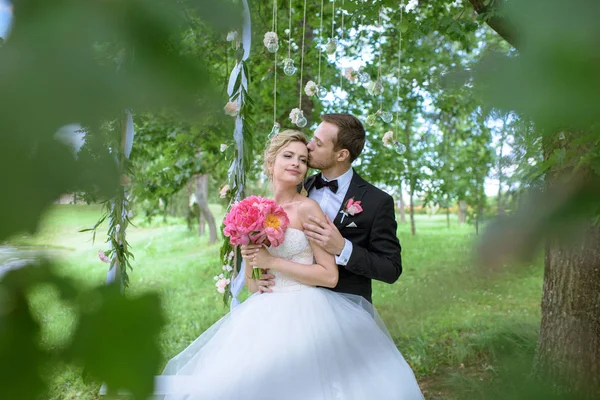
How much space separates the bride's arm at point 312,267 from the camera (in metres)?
1.89

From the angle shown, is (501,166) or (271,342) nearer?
(501,166)

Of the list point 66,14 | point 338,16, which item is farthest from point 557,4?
point 338,16

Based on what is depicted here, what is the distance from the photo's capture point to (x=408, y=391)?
1805 mm

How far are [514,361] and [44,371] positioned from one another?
0.21 metres

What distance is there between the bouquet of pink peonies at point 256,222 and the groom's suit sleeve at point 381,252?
0.27 m

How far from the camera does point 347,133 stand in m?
2.05

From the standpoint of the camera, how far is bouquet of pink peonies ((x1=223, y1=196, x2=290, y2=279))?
1773 mm

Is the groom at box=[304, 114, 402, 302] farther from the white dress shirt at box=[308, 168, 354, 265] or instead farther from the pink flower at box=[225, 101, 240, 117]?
the pink flower at box=[225, 101, 240, 117]

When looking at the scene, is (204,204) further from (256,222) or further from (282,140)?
(256,222)

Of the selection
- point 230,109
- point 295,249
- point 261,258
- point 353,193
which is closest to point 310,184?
point 353,193

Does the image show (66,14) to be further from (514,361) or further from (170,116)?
(514,361)

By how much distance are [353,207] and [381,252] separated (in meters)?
0.20

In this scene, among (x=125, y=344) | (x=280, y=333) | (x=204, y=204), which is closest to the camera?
(x=125, y=344)

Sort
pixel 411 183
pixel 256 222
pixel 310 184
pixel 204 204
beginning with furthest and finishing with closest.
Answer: pixel 204 204, pixel 310 184, pixel 256 222, pixel 411 183
